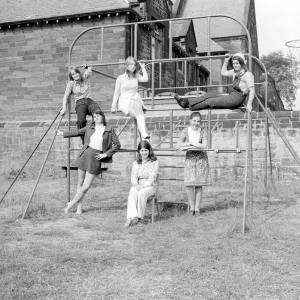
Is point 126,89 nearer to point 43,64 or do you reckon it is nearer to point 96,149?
point 96,149

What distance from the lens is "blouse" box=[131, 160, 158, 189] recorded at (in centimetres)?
705

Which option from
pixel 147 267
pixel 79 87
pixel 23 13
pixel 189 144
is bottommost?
pixel 147 267

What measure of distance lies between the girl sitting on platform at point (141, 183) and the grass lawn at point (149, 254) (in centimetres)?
22

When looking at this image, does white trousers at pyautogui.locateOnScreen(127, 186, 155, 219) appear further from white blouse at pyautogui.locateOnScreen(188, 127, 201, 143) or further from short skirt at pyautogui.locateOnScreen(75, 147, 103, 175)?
white blouse at pyautogui.locateOnScreen(188, 127, 201, 143)

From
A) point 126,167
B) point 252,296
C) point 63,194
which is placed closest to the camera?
point 252,296

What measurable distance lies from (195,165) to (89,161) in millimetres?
1702

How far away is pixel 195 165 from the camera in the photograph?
25.2ft

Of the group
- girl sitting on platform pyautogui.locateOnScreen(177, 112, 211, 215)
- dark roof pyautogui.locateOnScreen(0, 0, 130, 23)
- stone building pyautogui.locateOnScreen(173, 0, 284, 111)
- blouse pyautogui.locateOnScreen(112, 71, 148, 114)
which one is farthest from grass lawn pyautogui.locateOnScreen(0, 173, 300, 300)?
stone building pyautogui.locateOnScreen(173, 0, 284, 111)

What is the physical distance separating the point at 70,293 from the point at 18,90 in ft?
49.4

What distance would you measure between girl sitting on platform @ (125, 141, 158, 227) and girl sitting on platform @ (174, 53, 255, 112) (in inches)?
39.4

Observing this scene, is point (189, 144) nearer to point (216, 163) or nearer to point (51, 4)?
point (216, 163)

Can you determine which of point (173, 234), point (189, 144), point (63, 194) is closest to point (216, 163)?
point (63, 194)

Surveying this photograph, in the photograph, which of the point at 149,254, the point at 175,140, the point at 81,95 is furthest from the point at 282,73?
the point at 149,254

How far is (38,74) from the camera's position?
17.5 m
